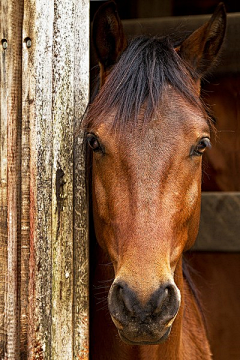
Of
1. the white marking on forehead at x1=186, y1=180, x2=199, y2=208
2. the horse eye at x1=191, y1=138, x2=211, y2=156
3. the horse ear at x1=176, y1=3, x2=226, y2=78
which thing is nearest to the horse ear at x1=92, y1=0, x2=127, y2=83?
the horse ear at x1=176, y1=3, x2=226, y2=78

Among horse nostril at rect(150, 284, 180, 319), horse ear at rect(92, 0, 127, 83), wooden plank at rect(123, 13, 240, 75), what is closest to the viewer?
horse nostril at rect(150, 284, 180, 319)

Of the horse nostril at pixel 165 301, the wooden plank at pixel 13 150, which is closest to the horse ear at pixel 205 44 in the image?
the wooden plank at pixel 13 150

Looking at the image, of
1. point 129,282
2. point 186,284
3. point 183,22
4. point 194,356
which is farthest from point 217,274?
point 129,282

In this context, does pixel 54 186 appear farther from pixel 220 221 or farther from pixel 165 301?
pixel 220 221

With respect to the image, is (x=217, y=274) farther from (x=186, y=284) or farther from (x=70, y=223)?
(x=70, y=223)

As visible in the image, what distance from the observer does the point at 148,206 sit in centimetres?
217

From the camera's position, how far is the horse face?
2014mm

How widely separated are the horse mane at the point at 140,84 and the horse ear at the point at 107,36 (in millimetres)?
66

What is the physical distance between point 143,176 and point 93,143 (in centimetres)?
34

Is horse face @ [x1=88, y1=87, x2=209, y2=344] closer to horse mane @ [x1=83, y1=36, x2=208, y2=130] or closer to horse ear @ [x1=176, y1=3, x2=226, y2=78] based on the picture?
horse mane @ [x1=83, y1=36, x2=208, y2=130]

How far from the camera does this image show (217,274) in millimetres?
4594

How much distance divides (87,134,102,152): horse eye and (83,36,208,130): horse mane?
53 mm

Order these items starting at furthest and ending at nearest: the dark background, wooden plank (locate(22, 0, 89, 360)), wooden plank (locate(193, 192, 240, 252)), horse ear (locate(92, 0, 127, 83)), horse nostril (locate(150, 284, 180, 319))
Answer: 1. the dark background
2. wooden plank (locate(193, 192, 240, 252))
3. horse ear (locate(92, 0, 127, 83))
4. wooden plank (locate(22, 0, 89, 360))
5. horse nostril (locate(150, 284, 180, 319))

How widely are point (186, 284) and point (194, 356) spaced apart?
48cm
